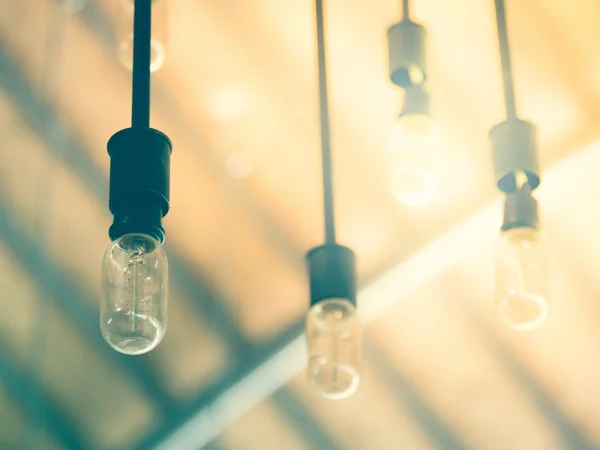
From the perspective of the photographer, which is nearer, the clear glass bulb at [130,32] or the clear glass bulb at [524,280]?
the clear glass bulb at [524,280]


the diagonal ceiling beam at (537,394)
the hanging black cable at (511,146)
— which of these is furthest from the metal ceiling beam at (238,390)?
the hanging black cable at (511,146)

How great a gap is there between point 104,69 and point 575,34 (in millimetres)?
814

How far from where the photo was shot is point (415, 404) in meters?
1.87

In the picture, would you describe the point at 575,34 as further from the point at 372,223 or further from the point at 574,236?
the point at 372,223

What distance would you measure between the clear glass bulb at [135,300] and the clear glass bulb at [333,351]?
0.50 feet

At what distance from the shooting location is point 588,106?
159cm

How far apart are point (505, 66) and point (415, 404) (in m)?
1.09

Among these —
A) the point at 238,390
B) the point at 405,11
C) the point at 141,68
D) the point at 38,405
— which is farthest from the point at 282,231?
the point at 141,68

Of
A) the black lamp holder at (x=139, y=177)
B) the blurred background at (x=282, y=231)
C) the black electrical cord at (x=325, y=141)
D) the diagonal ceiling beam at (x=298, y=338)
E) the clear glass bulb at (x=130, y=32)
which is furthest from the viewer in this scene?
the diagonal ceiling beam at (x=298, y=338)

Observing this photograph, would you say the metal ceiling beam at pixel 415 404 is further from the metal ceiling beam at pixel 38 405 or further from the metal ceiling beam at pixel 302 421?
the metal ceiling beam at pixel 38 405

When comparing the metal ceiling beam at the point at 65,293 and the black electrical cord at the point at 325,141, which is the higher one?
the metal ceiling beam at the point at 65,293

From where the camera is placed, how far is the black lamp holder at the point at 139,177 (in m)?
0.78

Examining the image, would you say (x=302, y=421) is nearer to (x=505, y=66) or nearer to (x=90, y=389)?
(x=90, y=389)

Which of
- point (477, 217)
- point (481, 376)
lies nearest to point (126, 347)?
point (477, 217)
